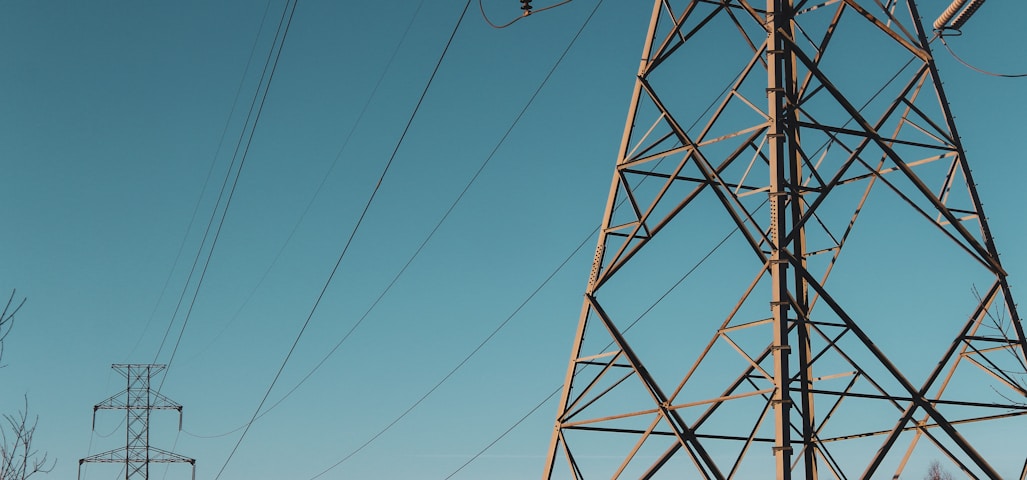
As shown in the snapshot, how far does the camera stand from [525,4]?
65.8 ft

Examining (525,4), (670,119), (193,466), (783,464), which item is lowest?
(783,464)

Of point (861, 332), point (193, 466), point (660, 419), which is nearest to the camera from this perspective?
point (861, 332)

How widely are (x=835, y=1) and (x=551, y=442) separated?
934 centimetres

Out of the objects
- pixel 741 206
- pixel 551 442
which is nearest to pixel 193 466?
pixel 551 442

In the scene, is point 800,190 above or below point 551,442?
above

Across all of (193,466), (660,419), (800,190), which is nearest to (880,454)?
(660,419)

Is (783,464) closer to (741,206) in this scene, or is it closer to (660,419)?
(660,419)

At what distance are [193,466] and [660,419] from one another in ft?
167

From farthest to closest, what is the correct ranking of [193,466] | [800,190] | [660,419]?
[193,466]
[800,190]
[660,419]

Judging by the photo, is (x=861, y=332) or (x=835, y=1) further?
(x=835, y=1)

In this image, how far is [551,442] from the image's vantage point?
19.8 metres

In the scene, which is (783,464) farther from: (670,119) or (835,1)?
(835,1)

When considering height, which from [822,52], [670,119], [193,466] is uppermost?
[193,466]

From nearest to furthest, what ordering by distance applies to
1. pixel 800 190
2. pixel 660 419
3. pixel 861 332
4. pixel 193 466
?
1. pixel 861 332
2. pixel 660 419
3. pixel 800 190
4. pixel 193 466
